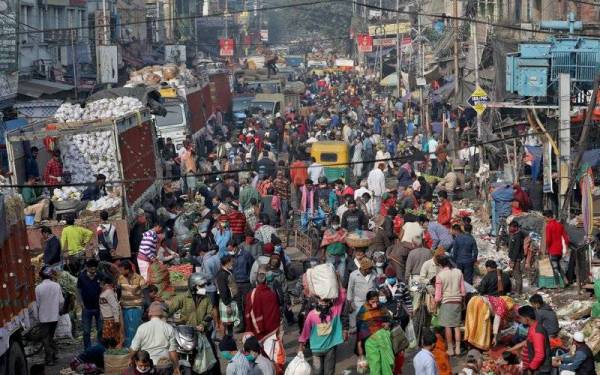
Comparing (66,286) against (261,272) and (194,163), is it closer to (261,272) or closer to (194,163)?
(261,272)

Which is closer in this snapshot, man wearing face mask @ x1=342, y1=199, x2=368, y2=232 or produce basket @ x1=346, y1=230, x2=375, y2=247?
produce basket @ x1=346, y1=230, x2=375, y2=247

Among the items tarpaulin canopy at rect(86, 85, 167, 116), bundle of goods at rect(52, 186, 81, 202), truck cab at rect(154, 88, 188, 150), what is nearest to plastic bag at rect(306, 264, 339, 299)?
bundle of goods at rect(52, 186, 81, 202)

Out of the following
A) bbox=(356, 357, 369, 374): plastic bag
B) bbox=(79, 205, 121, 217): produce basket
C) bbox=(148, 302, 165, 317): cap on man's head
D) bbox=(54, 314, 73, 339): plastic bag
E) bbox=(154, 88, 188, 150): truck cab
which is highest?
bbox=(154, 88, 188, 150): truck cab

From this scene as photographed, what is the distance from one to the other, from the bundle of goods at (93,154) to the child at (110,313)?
8358 mm

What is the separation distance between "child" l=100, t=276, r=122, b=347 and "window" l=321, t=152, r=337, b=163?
16.3 metres

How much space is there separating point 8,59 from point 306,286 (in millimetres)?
24568

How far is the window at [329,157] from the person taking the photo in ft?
102

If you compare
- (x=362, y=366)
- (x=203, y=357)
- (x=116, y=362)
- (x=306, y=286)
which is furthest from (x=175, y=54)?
(x=362, y=366)

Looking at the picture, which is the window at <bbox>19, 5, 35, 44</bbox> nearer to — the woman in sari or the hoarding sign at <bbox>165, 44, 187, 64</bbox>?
the hoarding sign at <bbox>165, 44, 187, 64</bbox>

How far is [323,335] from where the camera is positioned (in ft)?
44.9

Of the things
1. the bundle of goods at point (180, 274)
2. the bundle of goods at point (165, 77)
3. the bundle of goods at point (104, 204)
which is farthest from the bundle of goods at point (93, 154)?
the bundle of goods at point (165, 77)

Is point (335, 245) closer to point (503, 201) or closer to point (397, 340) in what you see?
point (397, 340)

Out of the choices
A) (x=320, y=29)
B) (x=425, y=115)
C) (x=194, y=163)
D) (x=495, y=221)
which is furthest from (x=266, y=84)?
(x=320, y=29)

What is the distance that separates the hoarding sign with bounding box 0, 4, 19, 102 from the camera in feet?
121
